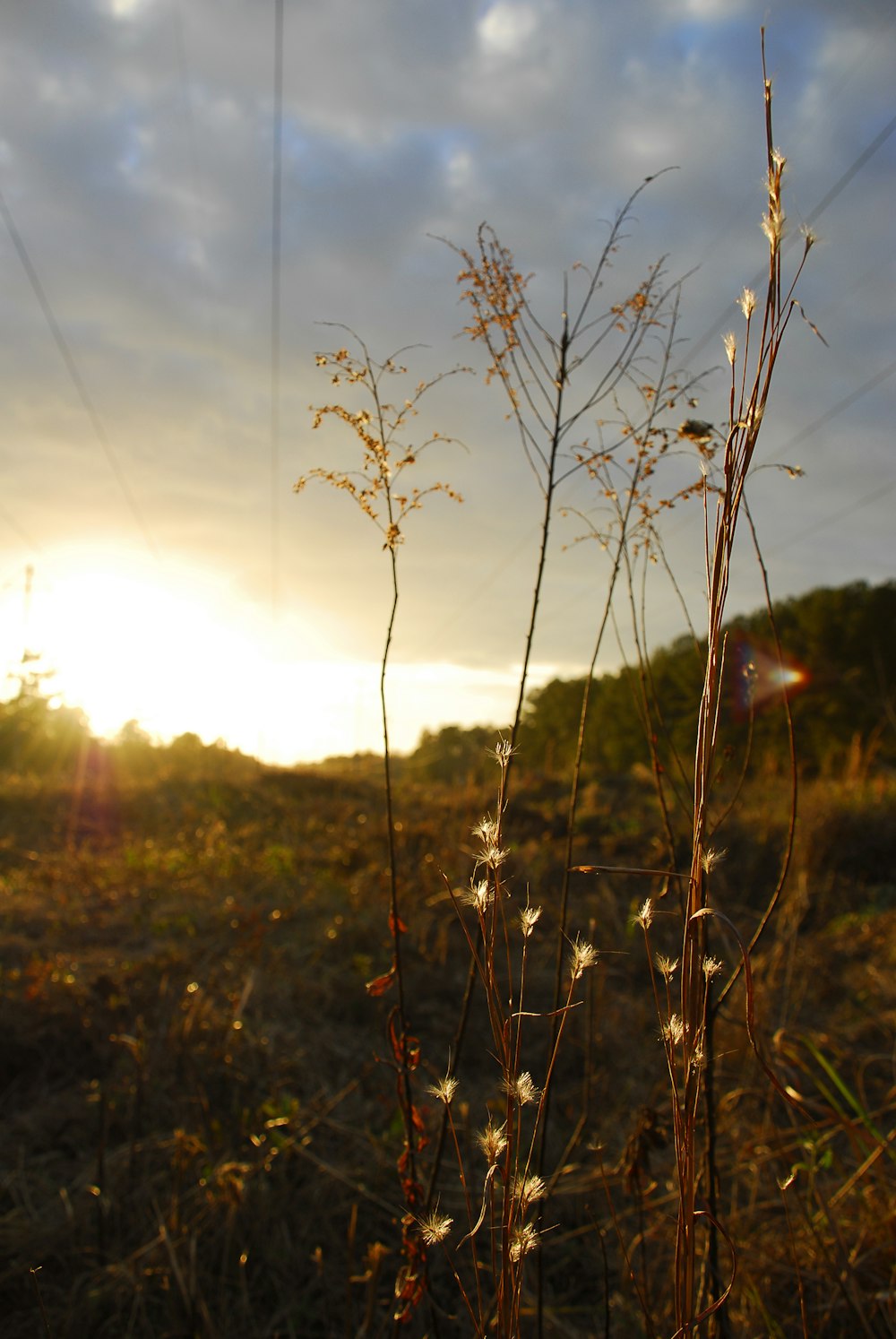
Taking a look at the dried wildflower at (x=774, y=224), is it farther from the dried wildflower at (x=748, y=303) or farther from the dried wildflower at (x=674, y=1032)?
the dried wildflower at (x=674, y=1032)

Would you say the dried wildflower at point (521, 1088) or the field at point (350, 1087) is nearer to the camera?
the dried wildflower at point (521, 1088)

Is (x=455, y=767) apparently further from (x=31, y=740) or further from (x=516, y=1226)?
(x=516, y=1226)

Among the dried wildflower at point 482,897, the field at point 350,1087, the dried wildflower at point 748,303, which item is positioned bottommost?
the field at point 350,1087

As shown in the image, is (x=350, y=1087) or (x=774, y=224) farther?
(x=350, y=1087)

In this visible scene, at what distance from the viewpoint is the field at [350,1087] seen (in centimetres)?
220

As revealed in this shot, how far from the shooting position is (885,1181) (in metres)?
2.31

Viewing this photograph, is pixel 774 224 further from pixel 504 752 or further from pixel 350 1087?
pixel 350 1087

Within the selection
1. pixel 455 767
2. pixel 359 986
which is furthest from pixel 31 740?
pixel 359 986

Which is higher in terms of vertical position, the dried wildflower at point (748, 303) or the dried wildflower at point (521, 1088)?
the dried wildflower at point (748, 303)

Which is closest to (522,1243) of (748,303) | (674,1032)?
(674,1032)

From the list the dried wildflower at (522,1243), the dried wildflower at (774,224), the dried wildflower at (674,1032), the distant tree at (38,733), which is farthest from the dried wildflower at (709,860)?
the distant tree at (38,733)

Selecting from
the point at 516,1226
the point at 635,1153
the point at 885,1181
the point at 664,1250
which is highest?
the point at 516,1226

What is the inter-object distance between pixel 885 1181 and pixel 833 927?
13.5 ft

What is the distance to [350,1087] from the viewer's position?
113 inches
